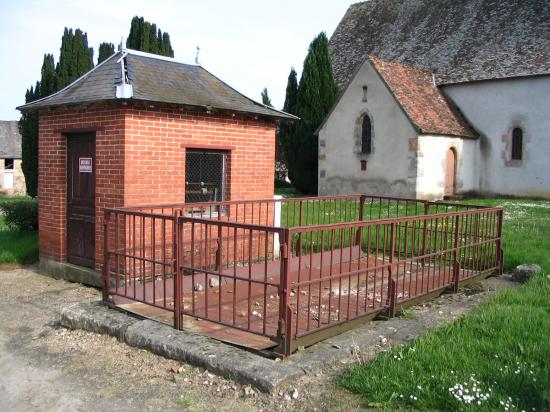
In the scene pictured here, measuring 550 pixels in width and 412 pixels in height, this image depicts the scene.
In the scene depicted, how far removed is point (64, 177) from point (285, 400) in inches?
231

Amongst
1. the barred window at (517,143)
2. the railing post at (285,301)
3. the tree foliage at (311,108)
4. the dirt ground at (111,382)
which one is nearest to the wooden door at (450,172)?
the barred window at (517,143)

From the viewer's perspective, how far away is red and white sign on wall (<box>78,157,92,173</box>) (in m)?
8.16

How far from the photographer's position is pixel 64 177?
8562mm

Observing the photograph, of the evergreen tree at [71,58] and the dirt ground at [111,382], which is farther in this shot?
the evergreen tree at [71,58]

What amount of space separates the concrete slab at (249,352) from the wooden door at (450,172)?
16.3m

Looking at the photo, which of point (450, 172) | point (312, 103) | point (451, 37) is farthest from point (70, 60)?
point (451, 37)

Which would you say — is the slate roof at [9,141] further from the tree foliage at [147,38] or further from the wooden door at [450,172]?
the wooden door at [450,172]

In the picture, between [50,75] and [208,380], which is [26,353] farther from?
[50,75]

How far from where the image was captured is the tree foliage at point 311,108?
2658cm

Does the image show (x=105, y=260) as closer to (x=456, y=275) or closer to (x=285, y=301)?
(x=285, y=301)

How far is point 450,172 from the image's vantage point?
22375 mm

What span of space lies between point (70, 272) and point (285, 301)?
5.06 meters

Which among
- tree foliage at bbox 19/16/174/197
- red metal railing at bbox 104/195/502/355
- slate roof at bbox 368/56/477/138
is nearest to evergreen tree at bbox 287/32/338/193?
slate roof at bbox 368/56/477/138

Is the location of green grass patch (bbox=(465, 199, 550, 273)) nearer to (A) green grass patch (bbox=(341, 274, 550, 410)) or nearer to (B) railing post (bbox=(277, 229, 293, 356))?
Answer: (A) green grass patch (bbox=(341, 274, 550, 410))
